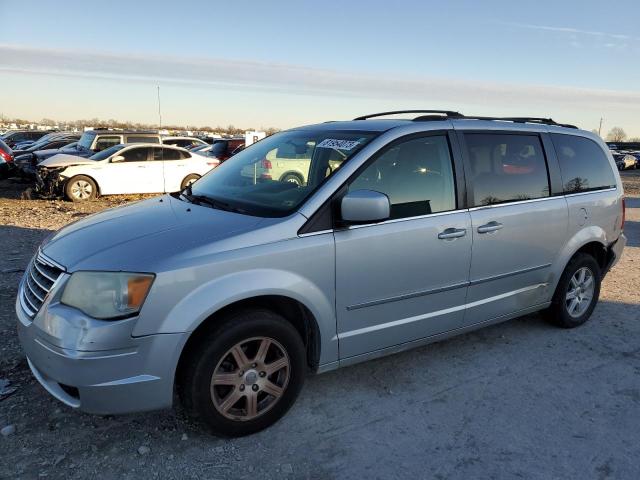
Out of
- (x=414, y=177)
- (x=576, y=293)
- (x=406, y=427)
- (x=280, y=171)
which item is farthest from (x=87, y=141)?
(x=406, y=427)

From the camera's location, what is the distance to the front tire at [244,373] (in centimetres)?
268

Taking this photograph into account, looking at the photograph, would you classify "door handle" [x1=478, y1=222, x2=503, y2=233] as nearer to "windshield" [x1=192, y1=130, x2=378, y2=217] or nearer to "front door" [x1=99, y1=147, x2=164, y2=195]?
"windshield" [x1=192, y1=130, x2=378, y2=217]

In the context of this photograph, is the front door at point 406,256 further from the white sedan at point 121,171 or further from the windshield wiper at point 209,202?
the white sedan at point 121,171

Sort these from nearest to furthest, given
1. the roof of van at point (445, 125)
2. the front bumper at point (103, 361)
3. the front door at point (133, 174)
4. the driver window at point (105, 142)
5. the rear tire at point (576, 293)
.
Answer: the front bumper at point (103, 361), the roof of van at point (445, 125), the rear tire at point (576, 293), the front door at point (133, 174), the driver window at point (105, 142)

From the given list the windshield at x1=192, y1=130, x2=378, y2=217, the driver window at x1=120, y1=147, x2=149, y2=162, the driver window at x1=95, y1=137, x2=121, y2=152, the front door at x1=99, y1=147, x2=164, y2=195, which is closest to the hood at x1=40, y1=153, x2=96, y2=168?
the front door at x1=99, y1=147, x2=164, y2=195

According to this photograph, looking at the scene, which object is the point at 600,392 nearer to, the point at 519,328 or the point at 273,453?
the point at 519,328

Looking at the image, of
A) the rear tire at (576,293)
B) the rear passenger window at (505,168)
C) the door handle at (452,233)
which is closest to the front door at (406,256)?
the door handle at (452,233)

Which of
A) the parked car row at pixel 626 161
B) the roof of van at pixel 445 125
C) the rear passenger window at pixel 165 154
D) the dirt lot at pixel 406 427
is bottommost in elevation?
the parked car row at pixel 626 161

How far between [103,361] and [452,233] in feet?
7.64

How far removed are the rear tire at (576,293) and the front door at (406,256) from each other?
55.3 inches

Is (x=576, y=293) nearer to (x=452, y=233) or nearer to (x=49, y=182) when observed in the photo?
(x=452, y=233)

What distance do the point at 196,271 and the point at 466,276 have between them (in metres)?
2.01

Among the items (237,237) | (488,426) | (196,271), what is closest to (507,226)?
(488,426)

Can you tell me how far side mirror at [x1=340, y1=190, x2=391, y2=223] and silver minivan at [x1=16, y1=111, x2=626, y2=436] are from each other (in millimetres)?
12
